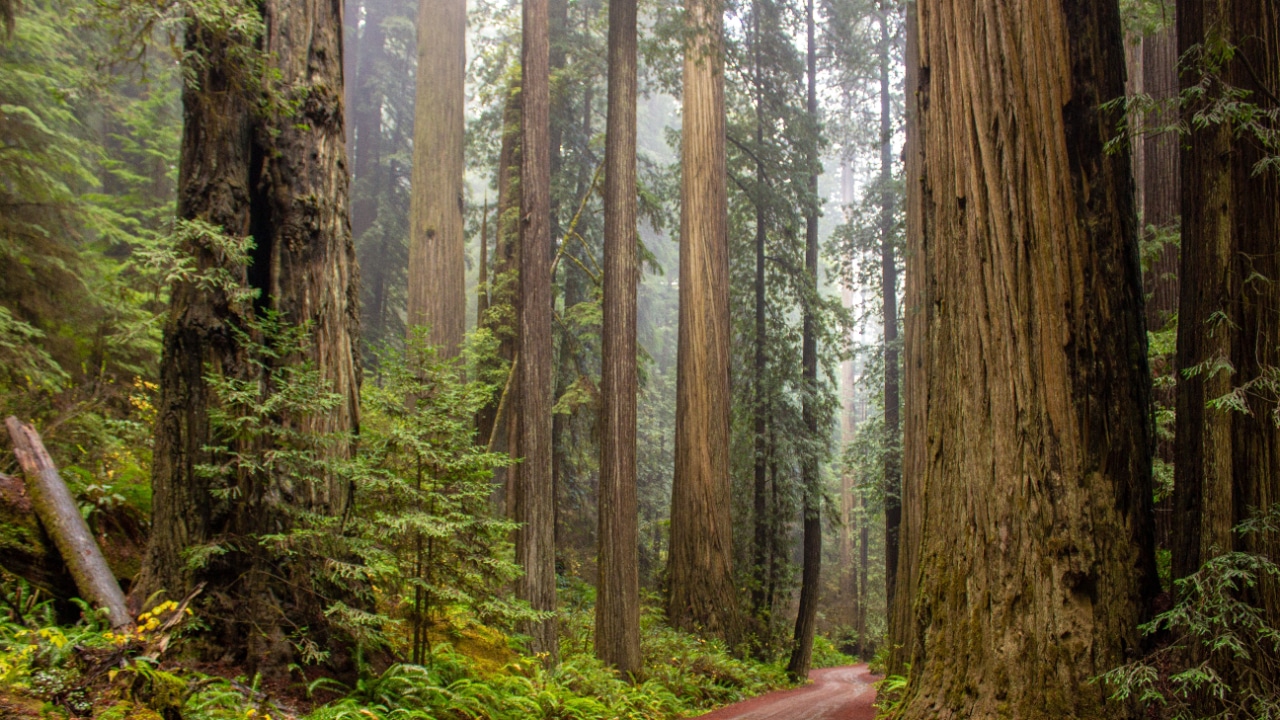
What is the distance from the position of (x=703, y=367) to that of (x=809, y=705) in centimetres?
579

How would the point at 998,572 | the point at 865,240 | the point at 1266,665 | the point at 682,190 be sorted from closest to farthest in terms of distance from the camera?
1. the point at 1266,665
2. the point at 998,572
3. the point at 682,190
4. the point at 865,240

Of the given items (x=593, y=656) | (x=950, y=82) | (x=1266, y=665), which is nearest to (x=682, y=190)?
(x=593, y=656)

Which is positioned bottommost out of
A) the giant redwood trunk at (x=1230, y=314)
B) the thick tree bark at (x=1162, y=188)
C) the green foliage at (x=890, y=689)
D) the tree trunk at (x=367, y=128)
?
the green foliage at (x=890, y=689)

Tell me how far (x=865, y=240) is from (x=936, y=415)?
18.9 meters

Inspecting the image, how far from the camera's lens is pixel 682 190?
1312cm

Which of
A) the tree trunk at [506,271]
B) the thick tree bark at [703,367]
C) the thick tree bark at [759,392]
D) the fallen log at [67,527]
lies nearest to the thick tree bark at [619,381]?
the thick tree bark at [703,367]

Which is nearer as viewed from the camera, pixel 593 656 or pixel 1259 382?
pixel 1259 382

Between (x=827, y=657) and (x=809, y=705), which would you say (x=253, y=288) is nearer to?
(x=809, y=705)

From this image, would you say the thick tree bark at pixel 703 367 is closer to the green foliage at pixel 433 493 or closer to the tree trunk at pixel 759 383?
the tree trunk at pixel 759 383

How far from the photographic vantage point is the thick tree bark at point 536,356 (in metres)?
Answer: 7.29

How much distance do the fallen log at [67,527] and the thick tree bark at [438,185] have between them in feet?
20.4

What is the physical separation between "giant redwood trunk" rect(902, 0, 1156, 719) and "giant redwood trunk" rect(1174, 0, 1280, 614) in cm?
24

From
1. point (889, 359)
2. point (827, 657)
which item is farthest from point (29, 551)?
point (827, 657)

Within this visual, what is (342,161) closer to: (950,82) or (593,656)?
(950,82)
